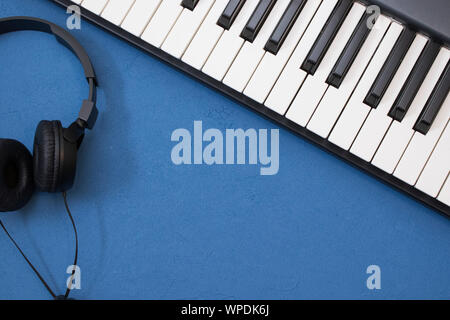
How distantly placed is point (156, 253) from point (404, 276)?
1.63 feet

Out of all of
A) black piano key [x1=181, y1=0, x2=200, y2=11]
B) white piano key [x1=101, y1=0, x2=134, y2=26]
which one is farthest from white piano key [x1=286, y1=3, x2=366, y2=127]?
white piano key [x1=101, y1=0, x2=134, y2=26]

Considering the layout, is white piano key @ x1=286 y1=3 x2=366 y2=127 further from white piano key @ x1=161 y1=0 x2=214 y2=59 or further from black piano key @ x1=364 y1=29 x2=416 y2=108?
white piano key @ x1=161 y1=0 x2=214 y2=59

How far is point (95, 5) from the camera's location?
88cm

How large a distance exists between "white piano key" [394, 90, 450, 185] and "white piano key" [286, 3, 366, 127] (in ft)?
0.62

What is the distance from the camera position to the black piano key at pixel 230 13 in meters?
0.85

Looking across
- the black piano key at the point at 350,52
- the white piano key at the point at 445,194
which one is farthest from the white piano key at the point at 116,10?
the white piano key at the point at 445,194

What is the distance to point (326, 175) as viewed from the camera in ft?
3.08

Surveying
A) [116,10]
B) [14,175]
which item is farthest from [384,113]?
[14,175]

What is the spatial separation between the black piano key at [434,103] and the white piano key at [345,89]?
0.43 ft

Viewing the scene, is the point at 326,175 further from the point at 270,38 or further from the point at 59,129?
the point at 59,129

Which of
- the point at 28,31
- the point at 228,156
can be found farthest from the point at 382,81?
the point at 28,31

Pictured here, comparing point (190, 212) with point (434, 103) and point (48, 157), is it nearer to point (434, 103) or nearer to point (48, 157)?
point (48, 157)

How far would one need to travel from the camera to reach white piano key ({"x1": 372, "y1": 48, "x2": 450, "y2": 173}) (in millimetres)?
847

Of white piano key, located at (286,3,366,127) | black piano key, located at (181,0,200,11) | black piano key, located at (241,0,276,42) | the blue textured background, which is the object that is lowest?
the blue textured background
